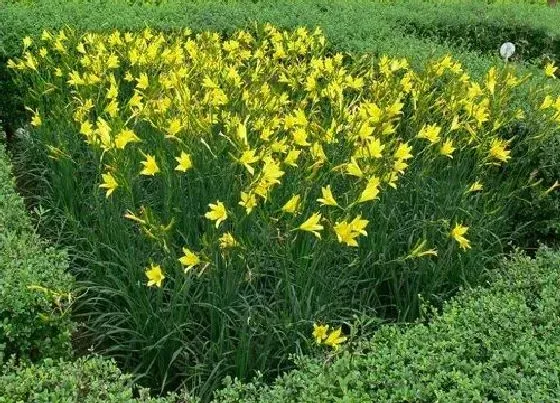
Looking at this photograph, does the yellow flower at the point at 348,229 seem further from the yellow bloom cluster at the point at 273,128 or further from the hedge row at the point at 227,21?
the hedge row at the point at 227,21

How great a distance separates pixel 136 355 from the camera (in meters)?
3.03

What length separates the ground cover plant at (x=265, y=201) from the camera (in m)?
2.76

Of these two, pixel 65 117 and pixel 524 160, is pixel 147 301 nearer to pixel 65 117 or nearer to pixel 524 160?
pixel 65 117

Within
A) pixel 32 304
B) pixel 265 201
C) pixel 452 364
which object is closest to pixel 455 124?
pixel 265 201

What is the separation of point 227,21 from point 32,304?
387cm

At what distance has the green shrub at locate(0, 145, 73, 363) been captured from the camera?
2592 mm

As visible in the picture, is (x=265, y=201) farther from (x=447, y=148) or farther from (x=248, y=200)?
(x=447, y=148)

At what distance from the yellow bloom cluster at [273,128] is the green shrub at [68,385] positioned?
338 millimetres

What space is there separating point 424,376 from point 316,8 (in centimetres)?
498

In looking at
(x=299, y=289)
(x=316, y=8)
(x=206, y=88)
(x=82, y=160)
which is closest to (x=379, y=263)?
(x=299, y=289)

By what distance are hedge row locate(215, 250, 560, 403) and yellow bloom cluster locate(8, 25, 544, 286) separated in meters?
0.37

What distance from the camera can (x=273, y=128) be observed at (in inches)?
124

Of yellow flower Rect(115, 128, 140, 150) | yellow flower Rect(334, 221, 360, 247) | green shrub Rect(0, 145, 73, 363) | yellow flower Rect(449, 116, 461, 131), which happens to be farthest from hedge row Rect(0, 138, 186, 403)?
yellow flower Rect(449, 116, 461, 131)

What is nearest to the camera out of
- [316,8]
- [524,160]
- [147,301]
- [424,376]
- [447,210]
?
[424,376]
